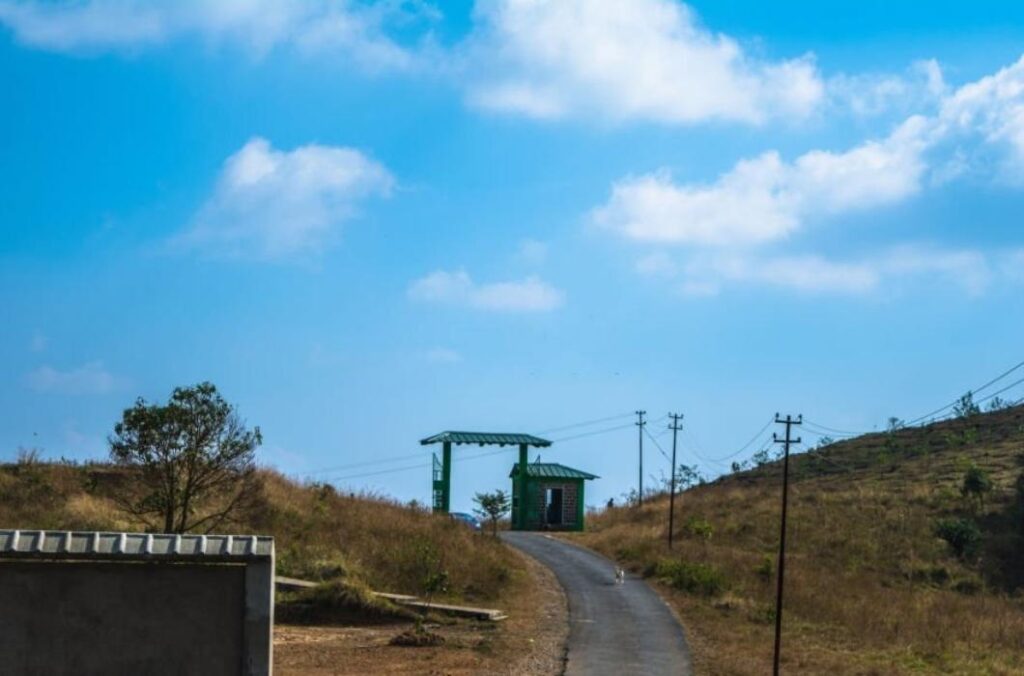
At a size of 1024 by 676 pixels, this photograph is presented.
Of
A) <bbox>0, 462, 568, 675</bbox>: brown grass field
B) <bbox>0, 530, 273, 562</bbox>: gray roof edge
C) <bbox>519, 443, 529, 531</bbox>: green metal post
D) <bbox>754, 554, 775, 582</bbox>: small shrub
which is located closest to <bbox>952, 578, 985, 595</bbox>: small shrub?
<bbox>754, 554, 775, 582</bbox>: small shrub

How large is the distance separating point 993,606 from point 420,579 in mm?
21918

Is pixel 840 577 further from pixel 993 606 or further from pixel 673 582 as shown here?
pixel 673 582

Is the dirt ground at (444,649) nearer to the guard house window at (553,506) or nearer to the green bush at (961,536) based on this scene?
the green bush at (961,536)

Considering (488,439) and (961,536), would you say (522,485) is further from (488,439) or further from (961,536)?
(961,536)

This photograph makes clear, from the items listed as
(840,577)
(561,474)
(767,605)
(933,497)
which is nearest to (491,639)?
(767,605)

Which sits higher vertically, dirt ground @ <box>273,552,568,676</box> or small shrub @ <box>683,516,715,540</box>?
small shrub @ <box>683,516,715,540</box>

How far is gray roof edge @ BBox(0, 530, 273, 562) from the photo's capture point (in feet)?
53.3

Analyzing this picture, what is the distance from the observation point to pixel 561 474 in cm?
6084

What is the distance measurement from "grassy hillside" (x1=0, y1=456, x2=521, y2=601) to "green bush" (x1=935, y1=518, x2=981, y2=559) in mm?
21601

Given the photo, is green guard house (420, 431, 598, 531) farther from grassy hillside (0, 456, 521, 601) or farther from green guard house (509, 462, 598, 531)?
grassy hillside (0, 456, 521, 601)

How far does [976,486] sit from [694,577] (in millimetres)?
24740

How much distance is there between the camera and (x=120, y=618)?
16547mm

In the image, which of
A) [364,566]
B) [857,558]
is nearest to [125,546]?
[364,566]

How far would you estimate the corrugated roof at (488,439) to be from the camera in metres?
58.9
